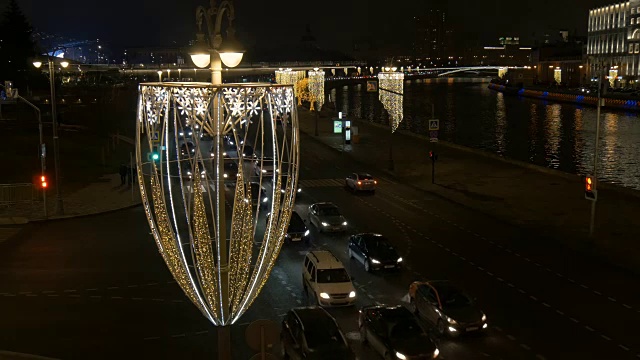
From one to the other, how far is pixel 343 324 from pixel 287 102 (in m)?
8.45

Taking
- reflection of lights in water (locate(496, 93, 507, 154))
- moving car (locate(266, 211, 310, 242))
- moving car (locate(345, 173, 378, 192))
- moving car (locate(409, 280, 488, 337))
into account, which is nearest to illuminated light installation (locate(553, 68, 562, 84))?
reflection of lights in water (locate(496, 93, 507, 154))

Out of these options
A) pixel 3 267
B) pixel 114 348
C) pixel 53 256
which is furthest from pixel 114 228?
pixel 114 348

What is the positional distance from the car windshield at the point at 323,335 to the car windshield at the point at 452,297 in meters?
3.29

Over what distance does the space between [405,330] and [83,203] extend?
68.9 ft

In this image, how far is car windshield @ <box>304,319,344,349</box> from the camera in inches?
520

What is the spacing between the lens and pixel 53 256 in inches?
859

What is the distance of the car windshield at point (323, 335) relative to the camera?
1322 centimetres

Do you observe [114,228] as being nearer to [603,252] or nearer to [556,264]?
[556,264]

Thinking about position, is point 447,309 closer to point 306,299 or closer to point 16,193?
point 306,299

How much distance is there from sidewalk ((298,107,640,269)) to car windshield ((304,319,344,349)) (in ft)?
38.6

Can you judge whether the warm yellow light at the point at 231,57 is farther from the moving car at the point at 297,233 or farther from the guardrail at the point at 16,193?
the guardrail at the point at 16,193

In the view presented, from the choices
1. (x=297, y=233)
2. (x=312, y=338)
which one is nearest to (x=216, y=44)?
(x=312, y=338)

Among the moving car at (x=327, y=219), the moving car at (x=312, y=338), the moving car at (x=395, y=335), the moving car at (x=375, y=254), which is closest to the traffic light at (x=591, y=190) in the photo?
the moving car at (x=375, y=254)

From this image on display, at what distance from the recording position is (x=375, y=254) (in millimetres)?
20094
